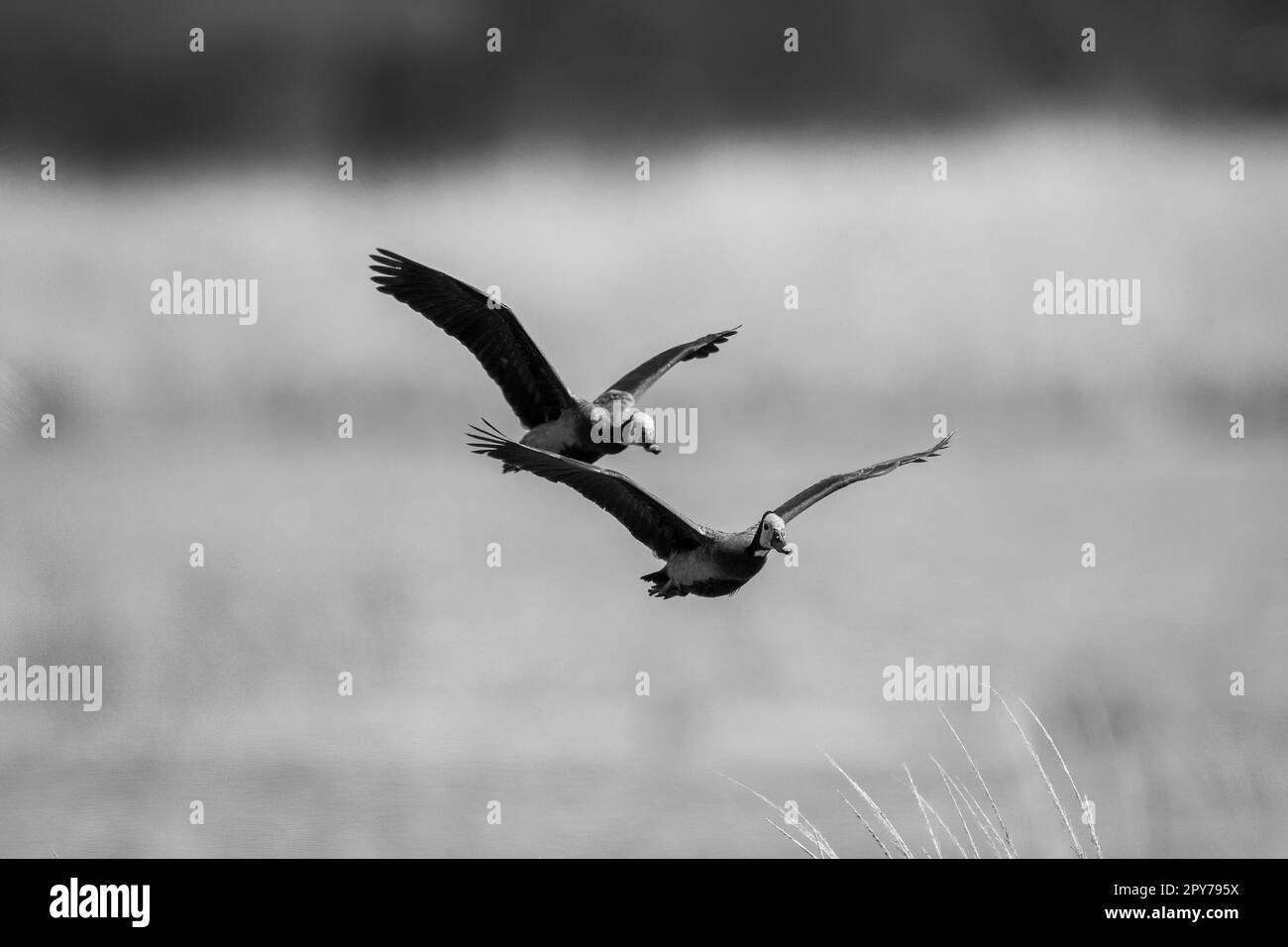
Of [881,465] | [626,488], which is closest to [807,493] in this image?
[881,465]

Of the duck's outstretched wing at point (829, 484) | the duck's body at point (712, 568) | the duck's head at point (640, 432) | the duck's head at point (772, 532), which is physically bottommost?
the duck's body at point (712, 568)

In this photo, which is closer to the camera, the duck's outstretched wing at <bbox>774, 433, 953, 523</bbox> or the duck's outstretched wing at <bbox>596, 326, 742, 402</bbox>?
the duck's outstretched wing at <bbox>774, 433, 953, 523</bbox>

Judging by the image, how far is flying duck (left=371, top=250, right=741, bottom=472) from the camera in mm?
9859

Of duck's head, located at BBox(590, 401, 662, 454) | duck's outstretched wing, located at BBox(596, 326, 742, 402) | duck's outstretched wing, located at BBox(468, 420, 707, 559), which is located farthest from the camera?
duck's outstretched wing, located at BBox(596, 326, 742, 402)

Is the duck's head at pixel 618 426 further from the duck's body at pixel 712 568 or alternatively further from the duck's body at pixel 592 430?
the duck's body at pixel 712 568

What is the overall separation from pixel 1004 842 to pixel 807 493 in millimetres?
3176

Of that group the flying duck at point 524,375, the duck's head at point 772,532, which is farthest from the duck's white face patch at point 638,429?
the duck's head at point 772,532

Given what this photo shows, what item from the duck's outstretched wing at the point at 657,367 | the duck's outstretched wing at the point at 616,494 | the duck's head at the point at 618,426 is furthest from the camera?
the duck's outstretched wing at the point at 657,367

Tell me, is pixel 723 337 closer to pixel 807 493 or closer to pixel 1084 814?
pixel 807 493

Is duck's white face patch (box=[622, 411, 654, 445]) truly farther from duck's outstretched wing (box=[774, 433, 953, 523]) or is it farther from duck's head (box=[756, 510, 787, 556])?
duck's head (box=[756, 510, 787, 556])

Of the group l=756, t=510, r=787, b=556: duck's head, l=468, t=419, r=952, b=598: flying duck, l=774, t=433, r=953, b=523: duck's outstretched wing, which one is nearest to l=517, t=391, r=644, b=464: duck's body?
l=468, t=419, r=952, b=598: flying duck

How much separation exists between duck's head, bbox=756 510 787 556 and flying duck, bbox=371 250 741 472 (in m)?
1.44

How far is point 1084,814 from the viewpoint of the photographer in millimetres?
6047

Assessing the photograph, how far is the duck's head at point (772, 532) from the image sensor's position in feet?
28.1
